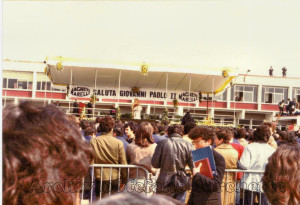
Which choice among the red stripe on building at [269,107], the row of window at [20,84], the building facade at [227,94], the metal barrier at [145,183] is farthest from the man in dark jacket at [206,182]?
the red stripe on building at [269,107]

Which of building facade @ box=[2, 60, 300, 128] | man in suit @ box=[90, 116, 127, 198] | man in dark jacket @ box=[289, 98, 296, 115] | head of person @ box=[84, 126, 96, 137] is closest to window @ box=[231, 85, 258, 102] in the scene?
building facade @ box=[2, 60, 300, 128]

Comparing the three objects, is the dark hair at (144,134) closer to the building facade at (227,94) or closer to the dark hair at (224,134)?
the dark hair at (224,134)

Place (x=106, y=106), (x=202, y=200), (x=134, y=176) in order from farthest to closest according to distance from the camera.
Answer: (x=106, y=106) → (x=134, y=176) → (x=202, y=200)

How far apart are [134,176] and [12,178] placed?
11.8 ft

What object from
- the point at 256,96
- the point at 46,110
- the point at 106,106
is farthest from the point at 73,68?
the point at 256,96

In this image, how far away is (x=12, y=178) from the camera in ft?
3.71

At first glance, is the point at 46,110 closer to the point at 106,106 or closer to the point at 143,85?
the point at 143,85

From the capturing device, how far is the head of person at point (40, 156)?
1.14m

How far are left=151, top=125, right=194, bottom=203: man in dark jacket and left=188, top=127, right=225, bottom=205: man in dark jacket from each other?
0.74ft

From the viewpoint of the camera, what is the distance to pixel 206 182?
12.6ft

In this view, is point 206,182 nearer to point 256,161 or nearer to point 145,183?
point 145,183

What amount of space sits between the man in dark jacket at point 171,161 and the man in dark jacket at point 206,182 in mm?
227

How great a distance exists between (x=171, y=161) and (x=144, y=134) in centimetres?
70

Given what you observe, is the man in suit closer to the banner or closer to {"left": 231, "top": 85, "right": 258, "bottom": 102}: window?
the banner
